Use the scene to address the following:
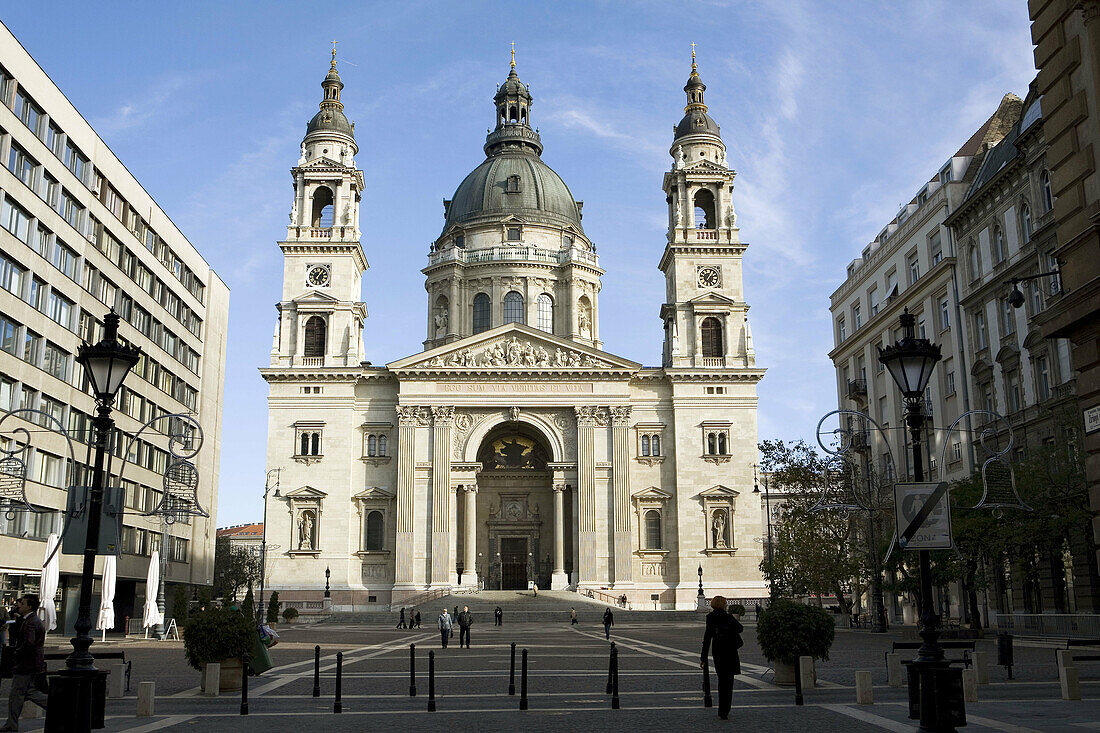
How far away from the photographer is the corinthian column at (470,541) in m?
66.9

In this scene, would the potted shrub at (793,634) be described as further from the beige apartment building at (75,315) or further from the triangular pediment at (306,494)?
the triangular pediment at (306,494)

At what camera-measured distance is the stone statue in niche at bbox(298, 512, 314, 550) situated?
2669 inches

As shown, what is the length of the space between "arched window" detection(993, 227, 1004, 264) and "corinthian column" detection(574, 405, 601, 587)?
1181 inches

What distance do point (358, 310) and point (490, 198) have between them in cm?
1841

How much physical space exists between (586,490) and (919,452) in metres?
54.8

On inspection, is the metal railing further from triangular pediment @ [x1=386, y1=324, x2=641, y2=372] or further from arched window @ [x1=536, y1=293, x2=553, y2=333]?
arched window @ [x1=536, y1=293, x2=553, y2=333]

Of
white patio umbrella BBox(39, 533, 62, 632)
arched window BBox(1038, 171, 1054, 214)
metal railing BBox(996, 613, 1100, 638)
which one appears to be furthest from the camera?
arched window BBox(1038, 171, 1054, 214)

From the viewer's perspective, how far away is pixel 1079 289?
15.3 metres

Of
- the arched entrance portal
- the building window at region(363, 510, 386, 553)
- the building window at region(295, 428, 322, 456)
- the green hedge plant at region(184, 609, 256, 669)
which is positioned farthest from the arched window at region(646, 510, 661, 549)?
the green hedge plant at region(184, 609, 256, 669)

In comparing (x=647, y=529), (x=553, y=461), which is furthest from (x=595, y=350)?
(x=647, y=529)

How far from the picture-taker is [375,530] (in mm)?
69438

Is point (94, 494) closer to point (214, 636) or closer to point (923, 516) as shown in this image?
point (214, 636)

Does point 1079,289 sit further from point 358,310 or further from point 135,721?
point 358,310

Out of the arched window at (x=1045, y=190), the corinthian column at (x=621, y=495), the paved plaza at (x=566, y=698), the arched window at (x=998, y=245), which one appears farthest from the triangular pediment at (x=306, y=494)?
the arched window at (x=1045, y=190)
